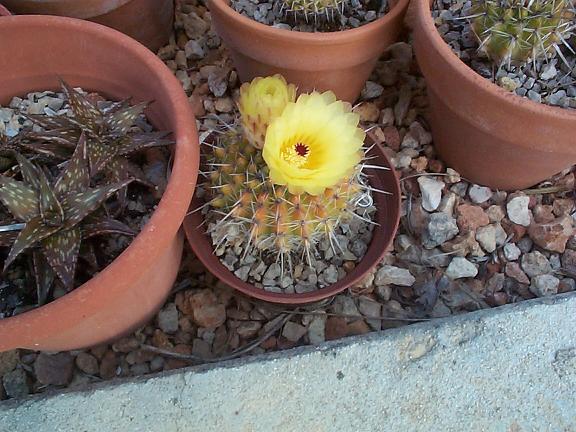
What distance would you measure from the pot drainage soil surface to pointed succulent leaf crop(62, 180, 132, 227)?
0.37m

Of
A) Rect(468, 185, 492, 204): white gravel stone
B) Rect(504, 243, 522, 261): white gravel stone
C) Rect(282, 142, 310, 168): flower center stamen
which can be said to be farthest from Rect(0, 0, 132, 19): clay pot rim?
Rect(504, 243, 522, 261): white gravel stone

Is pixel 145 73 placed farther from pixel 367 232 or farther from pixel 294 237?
pixel 367 232

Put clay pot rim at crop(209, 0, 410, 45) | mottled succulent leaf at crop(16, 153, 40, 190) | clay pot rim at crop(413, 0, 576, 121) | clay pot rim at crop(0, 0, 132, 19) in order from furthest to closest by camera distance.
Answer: clay pot rim at crop(0, 0, 132, 19)
clay pot rim at crop(209, 0, 410, 45)
clay pot rim at crop(413, 0, 576, 121)
mottled succulent leaf at crop(16, 153, 40, 190)

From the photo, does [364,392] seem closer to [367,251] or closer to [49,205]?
[367,251]

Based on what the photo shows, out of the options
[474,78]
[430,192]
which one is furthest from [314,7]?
[430,192]

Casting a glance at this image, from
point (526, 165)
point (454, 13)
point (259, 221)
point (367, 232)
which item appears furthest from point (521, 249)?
point (259, 221)

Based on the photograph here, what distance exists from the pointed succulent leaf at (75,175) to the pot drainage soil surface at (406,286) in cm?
38

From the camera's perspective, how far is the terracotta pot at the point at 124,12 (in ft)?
4.53

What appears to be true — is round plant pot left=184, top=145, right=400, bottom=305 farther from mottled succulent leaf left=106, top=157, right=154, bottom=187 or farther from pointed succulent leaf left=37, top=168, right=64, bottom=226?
pointed succulent leaf left=37, top=168, right=64, bottom=226

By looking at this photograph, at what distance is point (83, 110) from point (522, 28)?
804 millimetres

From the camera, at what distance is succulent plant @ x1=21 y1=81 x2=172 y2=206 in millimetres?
1124

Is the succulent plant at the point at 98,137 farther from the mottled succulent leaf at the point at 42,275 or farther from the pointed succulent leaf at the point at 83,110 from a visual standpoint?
the mottled succulent leaf at the point at 42,275

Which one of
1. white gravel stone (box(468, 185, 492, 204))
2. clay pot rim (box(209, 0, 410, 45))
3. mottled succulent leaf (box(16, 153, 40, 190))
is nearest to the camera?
mottled succulent leaf (box(16, 153, 40, 190))

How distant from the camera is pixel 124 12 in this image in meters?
1.46
